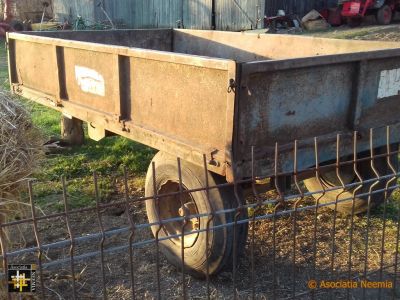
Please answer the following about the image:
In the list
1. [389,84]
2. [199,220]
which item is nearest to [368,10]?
[389,84]

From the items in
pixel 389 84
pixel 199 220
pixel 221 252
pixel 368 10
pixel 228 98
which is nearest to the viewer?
pixel 228 98

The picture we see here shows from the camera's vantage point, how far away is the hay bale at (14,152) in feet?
9.20

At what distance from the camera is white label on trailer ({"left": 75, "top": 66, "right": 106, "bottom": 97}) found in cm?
407

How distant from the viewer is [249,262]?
3738mm

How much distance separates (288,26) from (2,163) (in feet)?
57.3

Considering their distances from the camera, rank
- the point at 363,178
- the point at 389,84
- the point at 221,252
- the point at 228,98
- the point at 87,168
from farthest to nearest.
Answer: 1. the point at 87,168
2. the point at 363,178
3. the point at 389,84
4. the point at 221,252
5. the point at 228,98

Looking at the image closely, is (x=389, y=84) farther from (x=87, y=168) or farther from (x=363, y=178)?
(x=87, y=168)

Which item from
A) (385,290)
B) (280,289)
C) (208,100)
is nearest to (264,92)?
(208,100)

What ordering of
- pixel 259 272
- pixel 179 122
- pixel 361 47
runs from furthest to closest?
pixel 361 47 < pixel 259 272 < pixel 179 122

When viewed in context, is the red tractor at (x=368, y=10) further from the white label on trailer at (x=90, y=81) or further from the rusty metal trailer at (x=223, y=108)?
the white label on trailer at (x=90, y=81)

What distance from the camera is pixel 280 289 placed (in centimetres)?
343

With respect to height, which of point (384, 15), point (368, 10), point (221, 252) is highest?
point (368, 10)

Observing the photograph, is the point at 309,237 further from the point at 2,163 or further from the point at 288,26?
the point at 288,26

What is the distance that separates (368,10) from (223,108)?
54.8 ft
